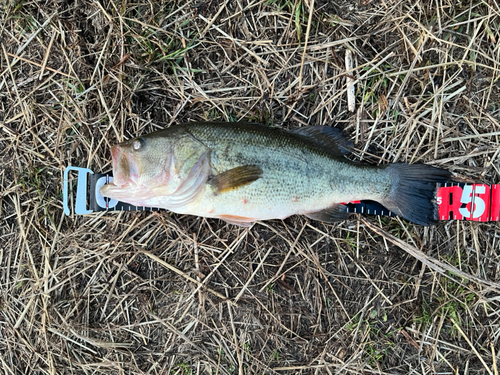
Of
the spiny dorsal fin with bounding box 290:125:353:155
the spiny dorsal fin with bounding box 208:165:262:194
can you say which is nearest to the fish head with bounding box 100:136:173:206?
the spiny dorsal fin with bounding box 208:165:262:194

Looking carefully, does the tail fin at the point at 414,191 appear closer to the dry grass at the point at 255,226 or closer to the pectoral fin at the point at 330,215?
the dry grass at the point at 255,226

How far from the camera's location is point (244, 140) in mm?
2719

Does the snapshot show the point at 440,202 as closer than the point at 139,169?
No

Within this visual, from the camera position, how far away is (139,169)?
103 inches

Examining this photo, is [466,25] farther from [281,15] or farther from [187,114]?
[187,114]

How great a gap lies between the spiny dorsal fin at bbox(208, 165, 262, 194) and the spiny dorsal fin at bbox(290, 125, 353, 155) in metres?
0.64

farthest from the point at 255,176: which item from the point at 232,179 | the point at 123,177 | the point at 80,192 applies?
the point at 80,192

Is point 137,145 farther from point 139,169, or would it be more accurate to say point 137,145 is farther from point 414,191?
point 414,191

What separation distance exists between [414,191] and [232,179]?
170 centimetres

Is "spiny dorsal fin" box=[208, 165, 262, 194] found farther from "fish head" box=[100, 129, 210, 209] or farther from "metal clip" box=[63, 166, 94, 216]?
"metal clip" box=[63, 166, 94, 216]

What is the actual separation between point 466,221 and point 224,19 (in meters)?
3.19

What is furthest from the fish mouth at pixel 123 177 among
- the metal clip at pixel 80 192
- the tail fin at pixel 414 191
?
the tail fin at pixel 414 191

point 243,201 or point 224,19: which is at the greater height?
point 224,19

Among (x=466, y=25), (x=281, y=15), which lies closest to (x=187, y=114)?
(x=281, y=15)
